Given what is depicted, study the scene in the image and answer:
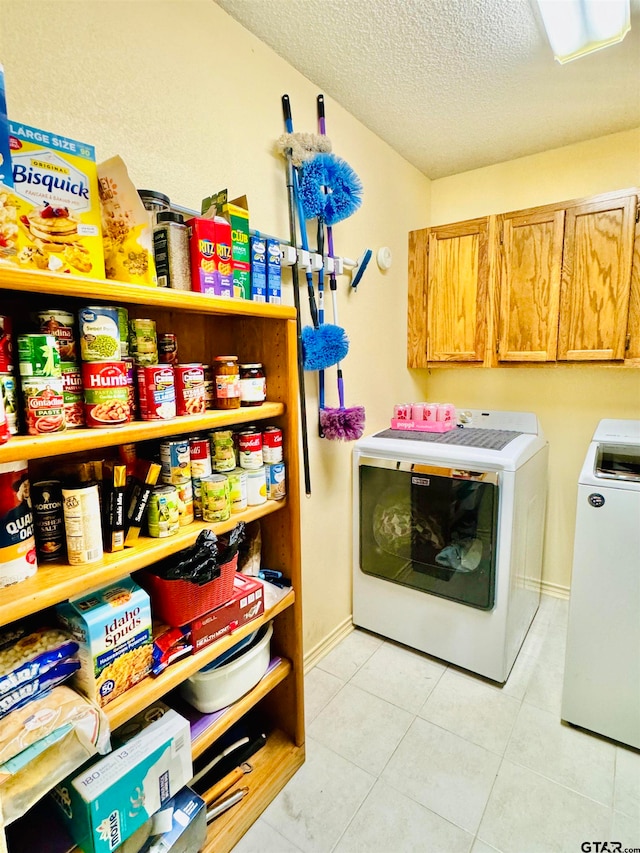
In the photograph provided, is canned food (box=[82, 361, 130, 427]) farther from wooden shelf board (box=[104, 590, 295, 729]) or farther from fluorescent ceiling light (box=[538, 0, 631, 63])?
fluorescent ceiling light (box=[538, 0, 631, 63])

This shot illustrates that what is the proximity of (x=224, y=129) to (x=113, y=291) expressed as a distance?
2.89ft

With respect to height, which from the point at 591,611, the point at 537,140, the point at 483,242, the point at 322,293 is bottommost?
the point at 591,611

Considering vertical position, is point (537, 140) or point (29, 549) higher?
point (537, 140)

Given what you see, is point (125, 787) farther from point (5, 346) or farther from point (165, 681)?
point (5, 346)

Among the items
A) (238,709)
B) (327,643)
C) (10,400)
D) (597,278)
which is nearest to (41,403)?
(10,400)

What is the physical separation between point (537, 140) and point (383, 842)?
286 cm

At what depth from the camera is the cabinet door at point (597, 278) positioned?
1870mm

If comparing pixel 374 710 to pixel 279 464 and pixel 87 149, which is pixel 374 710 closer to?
pixel 279 464

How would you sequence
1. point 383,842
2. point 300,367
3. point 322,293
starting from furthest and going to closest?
1. point 322,293
2. point 300,367
3. point 383,842

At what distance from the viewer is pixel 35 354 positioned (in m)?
0.79

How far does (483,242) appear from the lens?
219 cm

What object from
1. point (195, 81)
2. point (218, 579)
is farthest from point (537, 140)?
point (218, 579)

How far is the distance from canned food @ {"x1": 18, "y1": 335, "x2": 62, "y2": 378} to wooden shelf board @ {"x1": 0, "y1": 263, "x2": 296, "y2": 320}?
86 mm

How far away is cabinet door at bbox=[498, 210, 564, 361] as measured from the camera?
6.63ft
